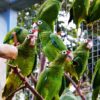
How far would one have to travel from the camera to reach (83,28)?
0.95 metres

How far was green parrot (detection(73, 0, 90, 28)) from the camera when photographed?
698 mm

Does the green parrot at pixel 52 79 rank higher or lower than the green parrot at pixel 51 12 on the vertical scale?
lower

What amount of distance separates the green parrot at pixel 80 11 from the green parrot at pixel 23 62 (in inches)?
3.8

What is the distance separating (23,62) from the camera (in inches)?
27.0

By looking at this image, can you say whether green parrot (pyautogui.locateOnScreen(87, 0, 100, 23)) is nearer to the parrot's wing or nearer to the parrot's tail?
the parrot's wing

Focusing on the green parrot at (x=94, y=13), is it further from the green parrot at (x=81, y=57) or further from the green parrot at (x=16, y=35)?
the green parrot at (x=16, y=35)

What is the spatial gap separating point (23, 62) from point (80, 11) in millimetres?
147

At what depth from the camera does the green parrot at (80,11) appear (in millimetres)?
698

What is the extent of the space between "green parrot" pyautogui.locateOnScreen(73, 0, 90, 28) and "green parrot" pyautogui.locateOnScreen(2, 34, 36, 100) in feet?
0.31

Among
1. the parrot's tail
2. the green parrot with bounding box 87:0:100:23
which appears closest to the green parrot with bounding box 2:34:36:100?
the parrot's tail

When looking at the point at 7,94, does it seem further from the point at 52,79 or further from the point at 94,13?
the point at 94,13

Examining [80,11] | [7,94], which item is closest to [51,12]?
[80,11]

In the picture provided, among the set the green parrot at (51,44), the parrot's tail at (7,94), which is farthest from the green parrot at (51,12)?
the parrot's tail at (7,94)

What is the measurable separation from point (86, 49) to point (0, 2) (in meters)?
0.23
